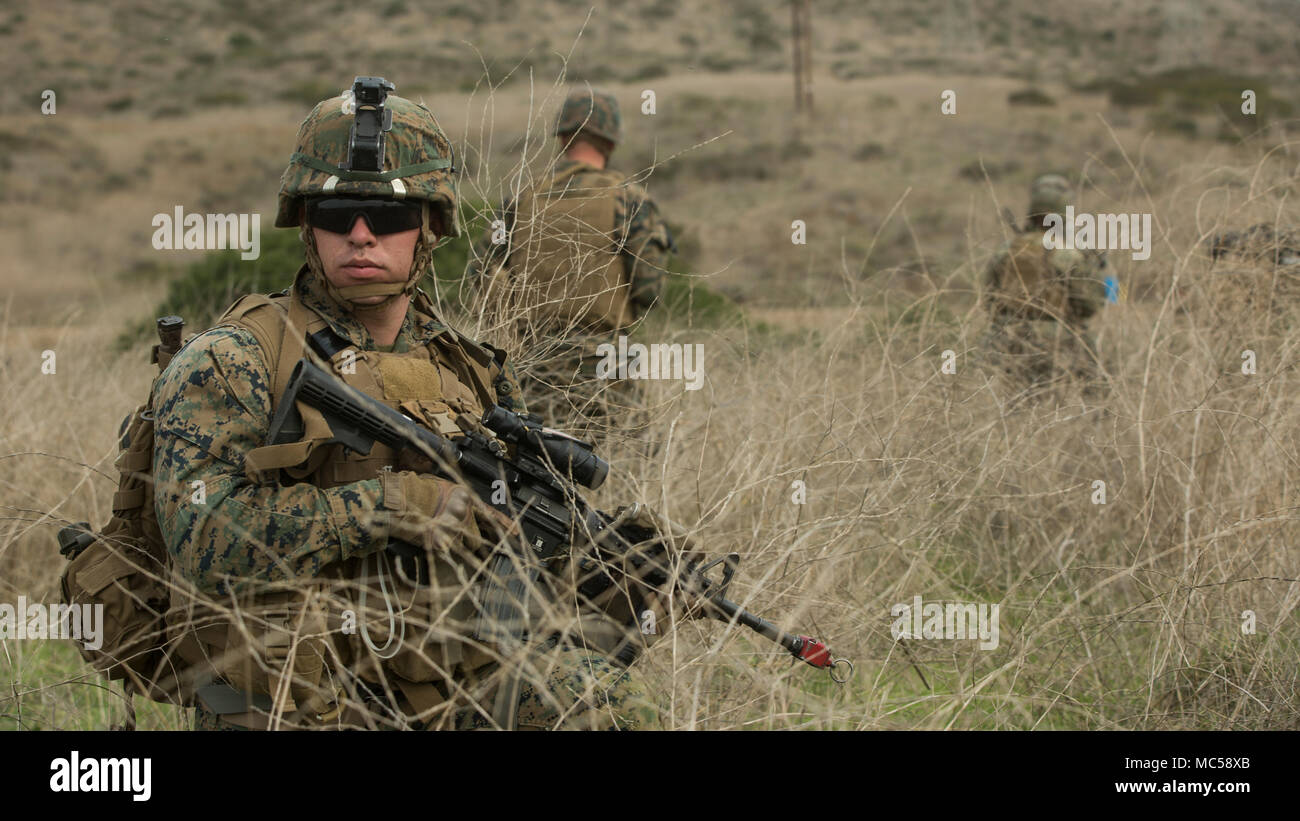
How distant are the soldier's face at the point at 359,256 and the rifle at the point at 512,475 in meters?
0.29

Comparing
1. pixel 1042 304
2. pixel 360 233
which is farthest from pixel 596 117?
pixel 360 233

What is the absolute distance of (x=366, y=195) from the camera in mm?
2527

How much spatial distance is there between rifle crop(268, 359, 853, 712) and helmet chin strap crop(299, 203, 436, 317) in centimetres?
28

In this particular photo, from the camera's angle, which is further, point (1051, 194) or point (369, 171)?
point (1051, 194)

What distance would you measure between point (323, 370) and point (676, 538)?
87cm

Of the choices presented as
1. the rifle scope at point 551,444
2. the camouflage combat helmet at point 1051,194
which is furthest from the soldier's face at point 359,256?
the camouflage combat helmet at point 1051,194

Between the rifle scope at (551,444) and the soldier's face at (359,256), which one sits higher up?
the soldier's face at (359,256)

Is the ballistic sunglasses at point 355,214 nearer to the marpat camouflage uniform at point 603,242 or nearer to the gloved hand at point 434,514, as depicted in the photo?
the gloved hand at point 434,514

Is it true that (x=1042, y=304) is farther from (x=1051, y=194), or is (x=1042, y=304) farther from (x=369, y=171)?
(x=369, y=171)

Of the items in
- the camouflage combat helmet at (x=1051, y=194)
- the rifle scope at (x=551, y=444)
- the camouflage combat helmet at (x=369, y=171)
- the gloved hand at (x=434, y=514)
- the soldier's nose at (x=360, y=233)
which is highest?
the camouflage combat helmet at (x=1051, y=194)

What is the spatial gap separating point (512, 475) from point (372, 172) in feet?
2.40

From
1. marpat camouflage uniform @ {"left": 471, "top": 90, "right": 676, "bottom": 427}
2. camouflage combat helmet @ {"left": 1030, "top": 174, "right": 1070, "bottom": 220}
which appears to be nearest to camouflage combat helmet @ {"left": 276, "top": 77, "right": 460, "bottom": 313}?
marpat camouflage uniform @ {"left": 471, "top": 90, "right": 676, "bottom": 427}

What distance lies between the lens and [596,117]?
5.33 metres

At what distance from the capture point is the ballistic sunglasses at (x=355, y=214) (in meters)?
2.51
